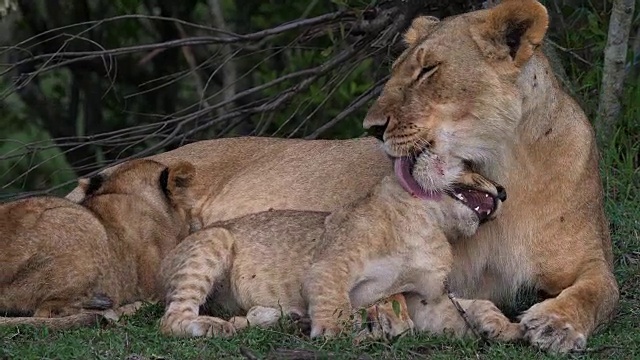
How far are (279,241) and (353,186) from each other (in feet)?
2.74

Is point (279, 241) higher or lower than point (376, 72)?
higher

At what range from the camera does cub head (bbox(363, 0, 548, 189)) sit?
486cm

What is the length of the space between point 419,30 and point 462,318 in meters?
1.25

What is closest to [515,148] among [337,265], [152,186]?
[337,265]

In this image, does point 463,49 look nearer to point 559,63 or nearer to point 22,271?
point 22,271

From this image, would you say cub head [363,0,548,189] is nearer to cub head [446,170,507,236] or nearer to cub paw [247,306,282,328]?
cub head [446,170,507,236]

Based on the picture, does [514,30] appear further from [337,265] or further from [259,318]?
[259,318]

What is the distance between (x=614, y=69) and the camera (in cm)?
704

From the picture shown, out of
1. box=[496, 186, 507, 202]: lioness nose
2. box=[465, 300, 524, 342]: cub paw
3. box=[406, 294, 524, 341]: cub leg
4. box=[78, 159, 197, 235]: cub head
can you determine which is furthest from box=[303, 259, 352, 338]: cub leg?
box=[78, 159, 197, 235]: cub head

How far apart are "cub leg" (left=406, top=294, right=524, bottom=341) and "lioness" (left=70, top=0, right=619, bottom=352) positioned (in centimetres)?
1

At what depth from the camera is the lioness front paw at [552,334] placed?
461cm

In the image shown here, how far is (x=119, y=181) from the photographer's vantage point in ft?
19.9

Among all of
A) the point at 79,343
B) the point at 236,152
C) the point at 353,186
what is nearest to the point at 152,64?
the point at 236,152

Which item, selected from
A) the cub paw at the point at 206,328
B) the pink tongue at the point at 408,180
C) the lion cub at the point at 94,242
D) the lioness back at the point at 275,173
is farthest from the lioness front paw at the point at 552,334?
the lion cub at the point at 94,242
